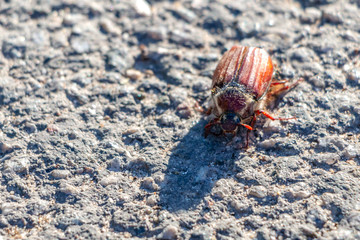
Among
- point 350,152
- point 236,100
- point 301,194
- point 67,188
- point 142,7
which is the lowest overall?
point 67,188

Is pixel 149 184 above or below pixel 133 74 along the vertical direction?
below

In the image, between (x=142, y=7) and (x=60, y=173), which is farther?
(x=142, y=7)

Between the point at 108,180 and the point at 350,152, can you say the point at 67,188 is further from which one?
the point at 350,152

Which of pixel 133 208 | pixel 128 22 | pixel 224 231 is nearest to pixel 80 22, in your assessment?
pixel 128 22

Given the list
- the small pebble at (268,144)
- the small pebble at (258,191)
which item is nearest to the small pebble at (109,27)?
the small pebble at (268,144)

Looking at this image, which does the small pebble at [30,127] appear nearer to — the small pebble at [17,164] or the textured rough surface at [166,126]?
the textured rough surface at [166,126]

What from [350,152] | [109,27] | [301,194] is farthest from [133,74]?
[350,152]
